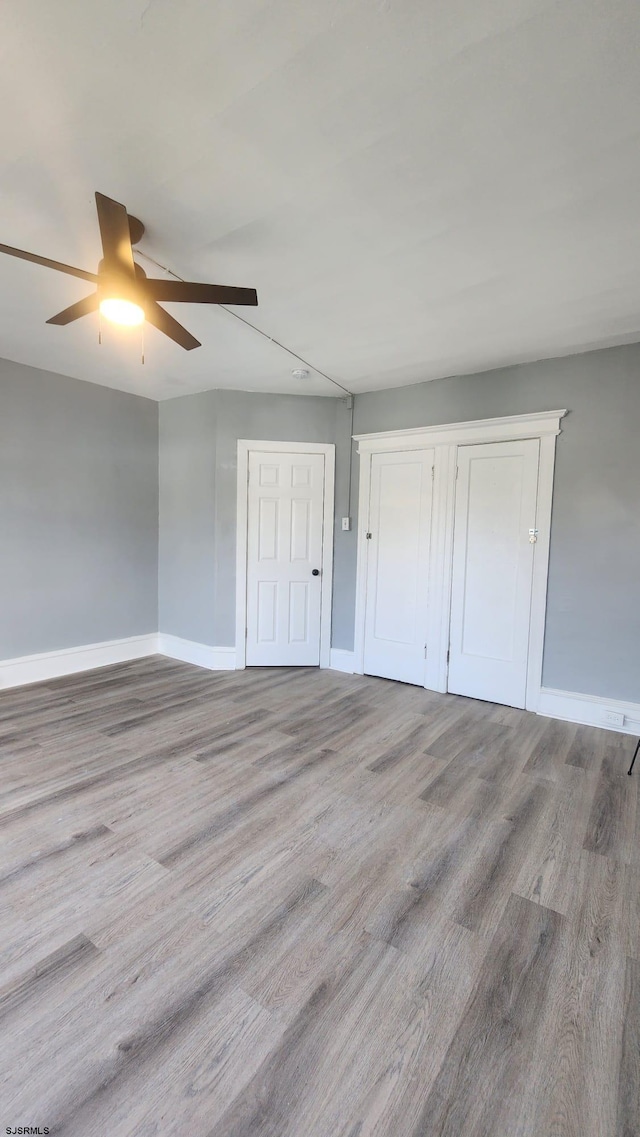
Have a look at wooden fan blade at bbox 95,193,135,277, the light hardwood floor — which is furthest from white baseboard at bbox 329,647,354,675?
wooden fan blade at bbox 95,193,135,277

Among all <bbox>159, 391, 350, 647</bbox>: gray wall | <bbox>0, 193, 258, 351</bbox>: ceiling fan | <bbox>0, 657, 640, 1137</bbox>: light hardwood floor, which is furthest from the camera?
<bbox>159, 391, 350, 647</bbox>: gray wall

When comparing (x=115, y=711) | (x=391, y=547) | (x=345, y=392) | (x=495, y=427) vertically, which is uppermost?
(x=345, y=392)

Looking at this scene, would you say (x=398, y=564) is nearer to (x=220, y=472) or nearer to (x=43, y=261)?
(x=220, y=472)

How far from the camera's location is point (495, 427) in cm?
358

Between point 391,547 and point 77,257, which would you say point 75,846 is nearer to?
point 77,257

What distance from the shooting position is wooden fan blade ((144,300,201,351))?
6.82 ft

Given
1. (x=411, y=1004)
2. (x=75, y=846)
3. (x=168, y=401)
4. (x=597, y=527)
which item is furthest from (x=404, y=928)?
(x=168, y=401)

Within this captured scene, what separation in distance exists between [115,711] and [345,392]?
3.35 m

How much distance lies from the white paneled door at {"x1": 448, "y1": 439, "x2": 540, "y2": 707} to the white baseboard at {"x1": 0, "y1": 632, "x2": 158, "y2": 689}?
10.4 feet

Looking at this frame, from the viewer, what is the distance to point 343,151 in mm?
1622

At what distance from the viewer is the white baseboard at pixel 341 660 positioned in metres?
4.45

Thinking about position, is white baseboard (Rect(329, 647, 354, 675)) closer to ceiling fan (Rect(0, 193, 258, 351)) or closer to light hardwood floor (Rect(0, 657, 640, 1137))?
light hardwood floor (Rect(0, 657, 640, 1137))

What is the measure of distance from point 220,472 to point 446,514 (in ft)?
6.98

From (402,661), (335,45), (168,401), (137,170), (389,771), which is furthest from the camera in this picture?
(168,401)
